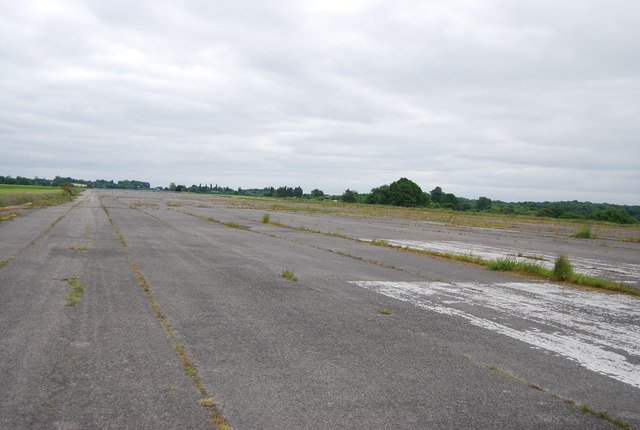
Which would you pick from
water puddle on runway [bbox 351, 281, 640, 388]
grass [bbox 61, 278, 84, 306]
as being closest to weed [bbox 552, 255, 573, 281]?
water puddle on runway [bbox 351, 281, 640, 388]

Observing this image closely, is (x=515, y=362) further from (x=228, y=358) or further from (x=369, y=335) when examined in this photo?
(x=228, y=358)

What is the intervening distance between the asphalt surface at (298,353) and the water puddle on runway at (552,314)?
0.15 ft

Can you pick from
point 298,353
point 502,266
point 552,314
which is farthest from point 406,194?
point 298,353

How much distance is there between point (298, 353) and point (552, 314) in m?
5.62

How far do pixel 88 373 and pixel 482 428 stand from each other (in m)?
3.87

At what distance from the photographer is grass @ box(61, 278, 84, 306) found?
24.5 ft

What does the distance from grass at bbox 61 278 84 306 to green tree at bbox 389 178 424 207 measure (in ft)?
422

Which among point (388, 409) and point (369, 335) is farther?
point (369, 335)

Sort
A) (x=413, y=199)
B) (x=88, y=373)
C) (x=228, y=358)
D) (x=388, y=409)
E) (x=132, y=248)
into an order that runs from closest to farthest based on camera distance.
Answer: (x=388, y=409) < (x=88, y=373) < (x=228, y=358) < (x=132, y=248) < (x=413, y=199)

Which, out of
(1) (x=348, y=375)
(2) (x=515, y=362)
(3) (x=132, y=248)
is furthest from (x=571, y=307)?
(3) (x=132, y=248)

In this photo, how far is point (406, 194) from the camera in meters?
135

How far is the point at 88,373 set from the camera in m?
4.56

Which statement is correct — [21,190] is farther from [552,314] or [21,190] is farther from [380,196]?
[380,196]

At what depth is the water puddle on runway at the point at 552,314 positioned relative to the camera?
6.11m
